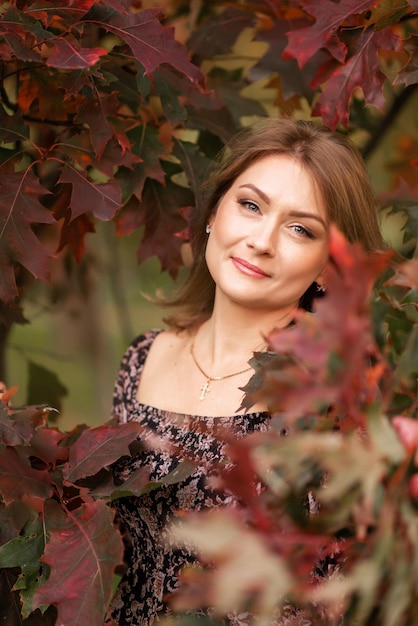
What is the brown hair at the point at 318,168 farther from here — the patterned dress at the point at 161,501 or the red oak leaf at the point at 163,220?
the patterned dress at the point at 161,501

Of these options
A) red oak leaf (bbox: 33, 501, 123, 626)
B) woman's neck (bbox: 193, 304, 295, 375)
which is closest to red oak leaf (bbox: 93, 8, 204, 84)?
woman's neck (bbox: 193, 304, 295, 375)

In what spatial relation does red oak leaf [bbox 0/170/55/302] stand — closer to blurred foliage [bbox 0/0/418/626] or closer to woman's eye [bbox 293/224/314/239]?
blurred foliage [bbox 0/0/418/626]

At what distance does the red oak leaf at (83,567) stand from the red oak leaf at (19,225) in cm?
49

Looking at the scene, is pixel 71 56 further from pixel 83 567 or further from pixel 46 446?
pixel 83 567

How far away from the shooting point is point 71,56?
1413 millimetres

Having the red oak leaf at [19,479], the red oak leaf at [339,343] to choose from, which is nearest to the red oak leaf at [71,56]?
the red oak leaf at [19,479]

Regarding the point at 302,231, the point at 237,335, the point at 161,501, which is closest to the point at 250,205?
the point at 302,231

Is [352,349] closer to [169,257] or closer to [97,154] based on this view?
[97,154]

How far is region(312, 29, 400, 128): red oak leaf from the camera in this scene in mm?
1613

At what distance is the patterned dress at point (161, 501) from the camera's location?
1637 millimetres

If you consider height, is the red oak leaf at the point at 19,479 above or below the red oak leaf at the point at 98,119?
below

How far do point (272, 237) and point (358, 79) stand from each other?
1.17 feet

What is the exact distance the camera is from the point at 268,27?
214 cm

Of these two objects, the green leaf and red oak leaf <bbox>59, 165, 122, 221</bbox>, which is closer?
red oak leaf <bbox>59, 165, 122, 221</bbox>
